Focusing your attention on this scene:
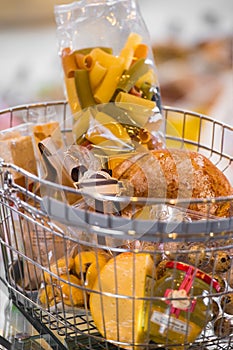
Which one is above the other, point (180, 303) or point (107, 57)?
point (107, 57)

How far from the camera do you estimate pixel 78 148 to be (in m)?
0.79

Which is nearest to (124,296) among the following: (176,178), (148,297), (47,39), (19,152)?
(148,297)

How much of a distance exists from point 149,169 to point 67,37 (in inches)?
14.9

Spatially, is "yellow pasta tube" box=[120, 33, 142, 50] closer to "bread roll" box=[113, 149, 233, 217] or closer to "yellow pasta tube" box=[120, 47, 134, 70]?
"yellow pasta tube" box=[120, 47, 134, 70]

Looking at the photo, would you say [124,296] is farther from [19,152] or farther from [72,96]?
[72,96]

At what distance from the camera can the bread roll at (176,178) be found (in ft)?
2.35

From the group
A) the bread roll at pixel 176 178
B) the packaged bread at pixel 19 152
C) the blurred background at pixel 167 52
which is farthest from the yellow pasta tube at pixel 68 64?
the blurred background at pixel 167 52

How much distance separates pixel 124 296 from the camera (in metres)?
0.61

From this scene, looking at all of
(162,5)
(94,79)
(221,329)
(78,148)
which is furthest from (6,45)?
(221,329)

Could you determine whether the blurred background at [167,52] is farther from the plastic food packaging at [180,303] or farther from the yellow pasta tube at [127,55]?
the plastic food packaging at [180,303]

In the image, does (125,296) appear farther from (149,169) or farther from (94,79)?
(94,79)

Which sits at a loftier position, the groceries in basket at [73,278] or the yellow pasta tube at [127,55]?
the yellow pasta tube at [127,55]

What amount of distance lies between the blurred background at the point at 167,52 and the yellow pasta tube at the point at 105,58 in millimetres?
948

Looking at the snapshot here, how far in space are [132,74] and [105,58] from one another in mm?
45
